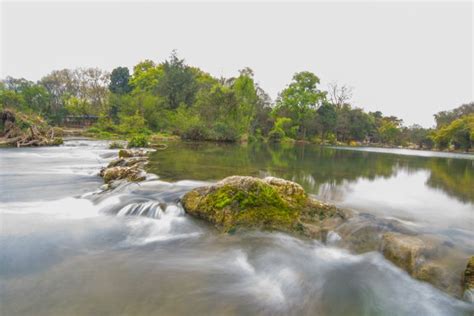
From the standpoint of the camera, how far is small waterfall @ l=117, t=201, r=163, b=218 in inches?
229

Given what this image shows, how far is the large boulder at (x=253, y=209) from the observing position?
5.21 meters

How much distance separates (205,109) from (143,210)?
3136 centimetres

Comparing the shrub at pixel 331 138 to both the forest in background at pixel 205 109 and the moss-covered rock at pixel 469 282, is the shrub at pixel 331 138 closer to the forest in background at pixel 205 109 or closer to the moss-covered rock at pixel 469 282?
the forest in background at pixel 205 109

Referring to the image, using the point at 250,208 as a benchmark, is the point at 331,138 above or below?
above

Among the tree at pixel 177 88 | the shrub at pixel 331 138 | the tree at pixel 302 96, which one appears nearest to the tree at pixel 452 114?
the shrub at pixel 331 138

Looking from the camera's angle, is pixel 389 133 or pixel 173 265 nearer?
pixel 173 265

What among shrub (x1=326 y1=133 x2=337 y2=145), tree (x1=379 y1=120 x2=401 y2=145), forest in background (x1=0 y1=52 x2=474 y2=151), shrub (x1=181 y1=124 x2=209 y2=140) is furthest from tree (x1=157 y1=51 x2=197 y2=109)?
tree (x1=379 y1=120 x2=401 y2=145)

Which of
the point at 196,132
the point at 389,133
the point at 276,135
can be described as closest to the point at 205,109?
the point at 196,132

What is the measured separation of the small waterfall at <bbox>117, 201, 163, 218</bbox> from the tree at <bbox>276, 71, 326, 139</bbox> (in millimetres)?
50285

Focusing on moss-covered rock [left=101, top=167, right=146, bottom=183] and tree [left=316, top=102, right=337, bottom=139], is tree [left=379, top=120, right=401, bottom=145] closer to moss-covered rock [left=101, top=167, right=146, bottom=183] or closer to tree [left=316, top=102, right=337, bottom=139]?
tree [left=316, top=102, right=337, bottom=139]

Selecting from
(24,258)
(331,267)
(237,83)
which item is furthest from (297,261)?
(237,83)

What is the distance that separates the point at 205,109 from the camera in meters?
36.2

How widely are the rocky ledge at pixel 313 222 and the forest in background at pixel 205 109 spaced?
27.9m

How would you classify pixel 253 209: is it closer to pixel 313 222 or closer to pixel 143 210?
pixel 313 222
